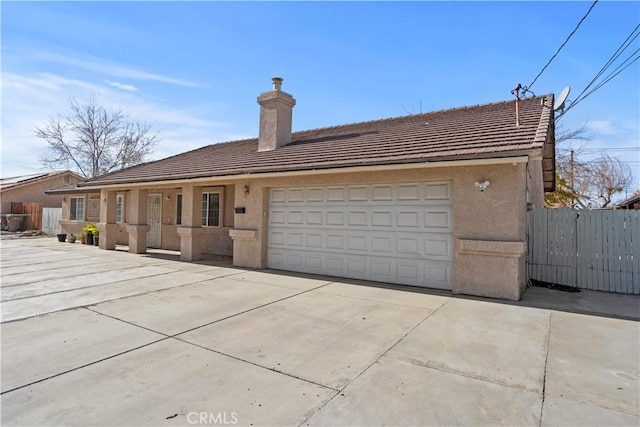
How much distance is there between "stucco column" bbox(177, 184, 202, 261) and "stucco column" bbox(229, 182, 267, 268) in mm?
2070

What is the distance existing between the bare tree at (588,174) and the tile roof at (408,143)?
1680cm

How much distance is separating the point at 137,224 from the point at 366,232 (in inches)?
398

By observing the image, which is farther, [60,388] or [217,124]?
[217,124]

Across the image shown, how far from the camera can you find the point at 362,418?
2.69 m

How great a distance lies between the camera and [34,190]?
2977cm

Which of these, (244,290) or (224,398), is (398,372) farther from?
(244,290)

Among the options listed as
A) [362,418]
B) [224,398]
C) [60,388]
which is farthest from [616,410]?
[60,388]

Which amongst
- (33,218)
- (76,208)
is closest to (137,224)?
(76,208)

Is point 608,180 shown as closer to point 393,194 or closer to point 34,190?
point 393,194

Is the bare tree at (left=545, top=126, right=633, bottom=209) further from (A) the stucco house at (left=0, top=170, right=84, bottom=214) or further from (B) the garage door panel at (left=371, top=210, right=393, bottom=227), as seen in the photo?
(A) the stucco house at (left=0, top=170, right=84, bottom=214)

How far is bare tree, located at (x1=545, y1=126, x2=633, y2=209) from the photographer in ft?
79.2

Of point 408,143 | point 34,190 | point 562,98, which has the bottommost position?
point 408,143

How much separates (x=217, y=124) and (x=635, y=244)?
733 inches

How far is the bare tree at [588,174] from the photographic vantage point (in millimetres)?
24141
